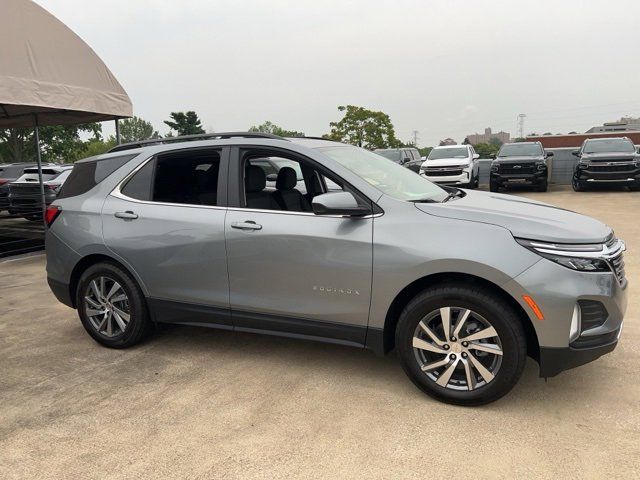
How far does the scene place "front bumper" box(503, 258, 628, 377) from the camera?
9.24 ft

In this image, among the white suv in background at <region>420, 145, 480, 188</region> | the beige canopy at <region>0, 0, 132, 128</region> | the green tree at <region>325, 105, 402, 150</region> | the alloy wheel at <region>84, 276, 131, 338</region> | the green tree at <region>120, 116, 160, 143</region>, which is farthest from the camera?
the green tree at <region>120, 116, 160, 143</region>

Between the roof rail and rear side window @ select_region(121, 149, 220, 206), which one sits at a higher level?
the roof rail

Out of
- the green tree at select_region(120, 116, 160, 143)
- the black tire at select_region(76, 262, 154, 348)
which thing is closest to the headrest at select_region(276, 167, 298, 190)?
the black tire at select_region(76, 262, 154, 348)

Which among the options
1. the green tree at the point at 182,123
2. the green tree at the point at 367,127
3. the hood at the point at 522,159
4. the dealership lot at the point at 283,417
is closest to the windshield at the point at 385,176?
the dealership lot at the point at 283,417

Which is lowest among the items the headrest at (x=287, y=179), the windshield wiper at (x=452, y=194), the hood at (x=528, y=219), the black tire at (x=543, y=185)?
the black tire at (x=543, y=185)

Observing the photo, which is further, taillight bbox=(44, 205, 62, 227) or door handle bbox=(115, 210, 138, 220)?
taillight bbox=(44, 205, 62, 227)

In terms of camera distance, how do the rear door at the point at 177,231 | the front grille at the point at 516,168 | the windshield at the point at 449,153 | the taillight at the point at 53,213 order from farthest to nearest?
the windshield at the point at 449,153
the front grille at the point at 516,168
the taillight at the point at 53,213
the rear door at the point at 177,231

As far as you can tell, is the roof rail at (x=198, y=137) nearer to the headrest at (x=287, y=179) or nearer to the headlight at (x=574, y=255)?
the headrest at (x=287, y=179)

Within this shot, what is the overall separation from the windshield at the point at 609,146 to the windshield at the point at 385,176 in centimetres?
1432

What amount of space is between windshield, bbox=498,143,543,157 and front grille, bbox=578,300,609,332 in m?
15.3

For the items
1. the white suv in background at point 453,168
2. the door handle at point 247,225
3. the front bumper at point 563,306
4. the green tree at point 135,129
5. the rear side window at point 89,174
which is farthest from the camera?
the green tree at point 135,129

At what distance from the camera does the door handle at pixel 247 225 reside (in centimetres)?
355

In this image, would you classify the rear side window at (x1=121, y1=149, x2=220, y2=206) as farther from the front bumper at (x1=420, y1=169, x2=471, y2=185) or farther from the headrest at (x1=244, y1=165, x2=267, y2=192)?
the front bumper at (x1=420, y1=169, x2=471, y2=185)

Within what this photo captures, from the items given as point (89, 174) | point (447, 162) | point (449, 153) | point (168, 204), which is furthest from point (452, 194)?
point (449, 153)
